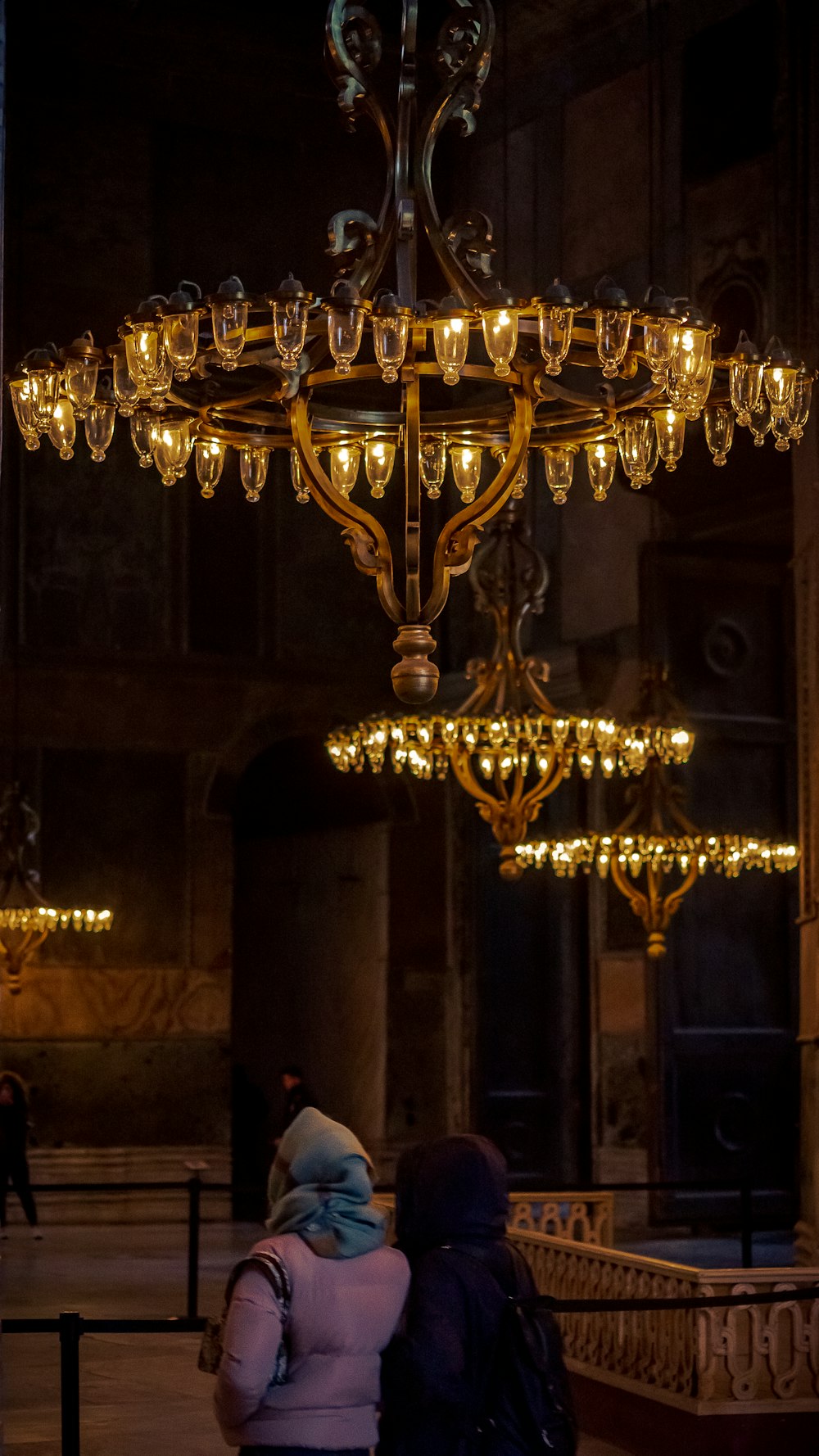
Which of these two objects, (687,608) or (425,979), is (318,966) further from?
(687,608)

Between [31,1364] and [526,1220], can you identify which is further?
[526,1220]

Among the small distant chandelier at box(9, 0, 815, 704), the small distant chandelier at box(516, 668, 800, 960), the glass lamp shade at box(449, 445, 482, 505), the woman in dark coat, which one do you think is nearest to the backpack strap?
the woman in dark coat

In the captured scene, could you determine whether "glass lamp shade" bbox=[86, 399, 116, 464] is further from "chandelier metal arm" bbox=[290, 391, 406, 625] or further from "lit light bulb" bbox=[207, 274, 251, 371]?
"lit light bulb" bbox=[207, 274, 251, 371]

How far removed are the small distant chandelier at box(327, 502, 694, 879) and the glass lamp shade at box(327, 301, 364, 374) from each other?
4617 mm

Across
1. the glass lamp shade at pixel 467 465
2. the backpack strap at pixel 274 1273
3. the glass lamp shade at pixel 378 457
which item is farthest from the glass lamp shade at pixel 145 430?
the backpack strap at pixel 274 1273

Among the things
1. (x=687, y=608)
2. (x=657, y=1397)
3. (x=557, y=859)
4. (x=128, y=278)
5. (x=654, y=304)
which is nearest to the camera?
(x=654, y=304)

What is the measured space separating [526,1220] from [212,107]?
8882mm

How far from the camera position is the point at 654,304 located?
5.16 m

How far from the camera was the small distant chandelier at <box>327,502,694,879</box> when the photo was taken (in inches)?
395

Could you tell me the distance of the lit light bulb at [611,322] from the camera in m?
5.07

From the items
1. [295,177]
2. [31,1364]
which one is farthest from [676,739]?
[295,177]

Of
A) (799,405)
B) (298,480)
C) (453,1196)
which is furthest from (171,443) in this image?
(453,1196)

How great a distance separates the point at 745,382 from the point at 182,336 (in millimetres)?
1457

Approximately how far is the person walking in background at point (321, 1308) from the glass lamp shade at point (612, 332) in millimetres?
2404
